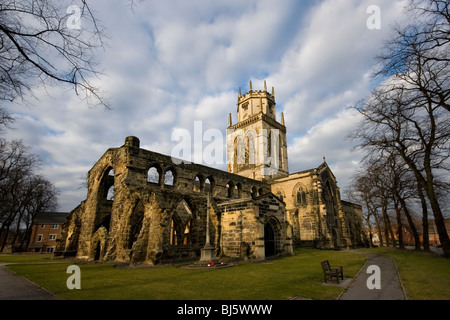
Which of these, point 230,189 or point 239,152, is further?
point 239,152

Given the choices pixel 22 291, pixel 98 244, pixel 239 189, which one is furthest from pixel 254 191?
pixel 22 291

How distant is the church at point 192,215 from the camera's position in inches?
563

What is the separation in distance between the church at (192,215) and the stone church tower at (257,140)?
29.0ft

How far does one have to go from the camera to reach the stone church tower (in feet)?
134

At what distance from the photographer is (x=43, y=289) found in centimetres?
682

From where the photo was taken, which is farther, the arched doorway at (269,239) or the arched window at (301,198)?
the arched window at (301,198)

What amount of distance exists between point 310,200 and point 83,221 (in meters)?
24.5

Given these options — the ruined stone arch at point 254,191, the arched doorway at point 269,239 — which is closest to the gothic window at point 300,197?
the ruined stone arch at point 254,191

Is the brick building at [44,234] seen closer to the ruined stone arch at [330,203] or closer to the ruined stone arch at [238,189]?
the ruined stone arch at [238,189]

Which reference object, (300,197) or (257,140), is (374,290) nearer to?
(300,197)

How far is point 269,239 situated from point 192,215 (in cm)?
591

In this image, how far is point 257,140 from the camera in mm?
41562
